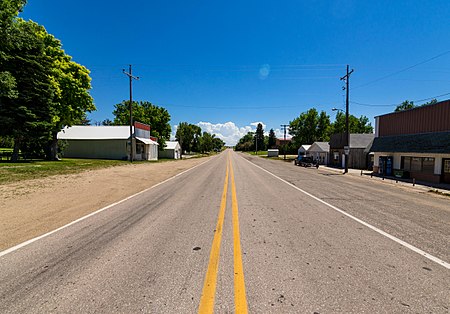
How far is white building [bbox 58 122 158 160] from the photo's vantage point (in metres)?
34.8

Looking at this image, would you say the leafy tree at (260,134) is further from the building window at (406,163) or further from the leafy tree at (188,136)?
the building window at (406,163)

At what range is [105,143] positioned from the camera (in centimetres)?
3519

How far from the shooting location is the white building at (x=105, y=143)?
1371 inches

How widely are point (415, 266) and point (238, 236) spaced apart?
318cm

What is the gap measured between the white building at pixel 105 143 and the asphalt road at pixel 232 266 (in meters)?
31.6

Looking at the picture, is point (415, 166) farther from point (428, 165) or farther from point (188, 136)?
point (188, 136)

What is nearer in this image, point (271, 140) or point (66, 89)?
point (66, 89)

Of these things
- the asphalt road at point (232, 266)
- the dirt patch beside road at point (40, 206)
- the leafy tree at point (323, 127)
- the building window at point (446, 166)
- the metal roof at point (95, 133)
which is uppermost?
the leafy tree at point (323, 127)

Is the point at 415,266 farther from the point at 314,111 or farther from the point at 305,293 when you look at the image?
the point at 314,111

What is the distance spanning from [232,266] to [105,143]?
38.1 metres

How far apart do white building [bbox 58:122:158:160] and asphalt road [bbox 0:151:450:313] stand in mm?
31567

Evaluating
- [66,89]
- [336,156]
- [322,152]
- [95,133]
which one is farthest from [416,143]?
[95,133]

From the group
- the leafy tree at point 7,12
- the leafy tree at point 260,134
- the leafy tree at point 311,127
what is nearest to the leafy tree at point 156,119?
the leafy tree at point 7,12

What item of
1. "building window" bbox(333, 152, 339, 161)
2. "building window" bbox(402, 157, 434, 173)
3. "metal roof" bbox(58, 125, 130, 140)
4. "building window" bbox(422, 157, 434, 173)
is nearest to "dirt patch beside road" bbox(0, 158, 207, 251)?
"building window" bbox(422, 157, 434, 173)
